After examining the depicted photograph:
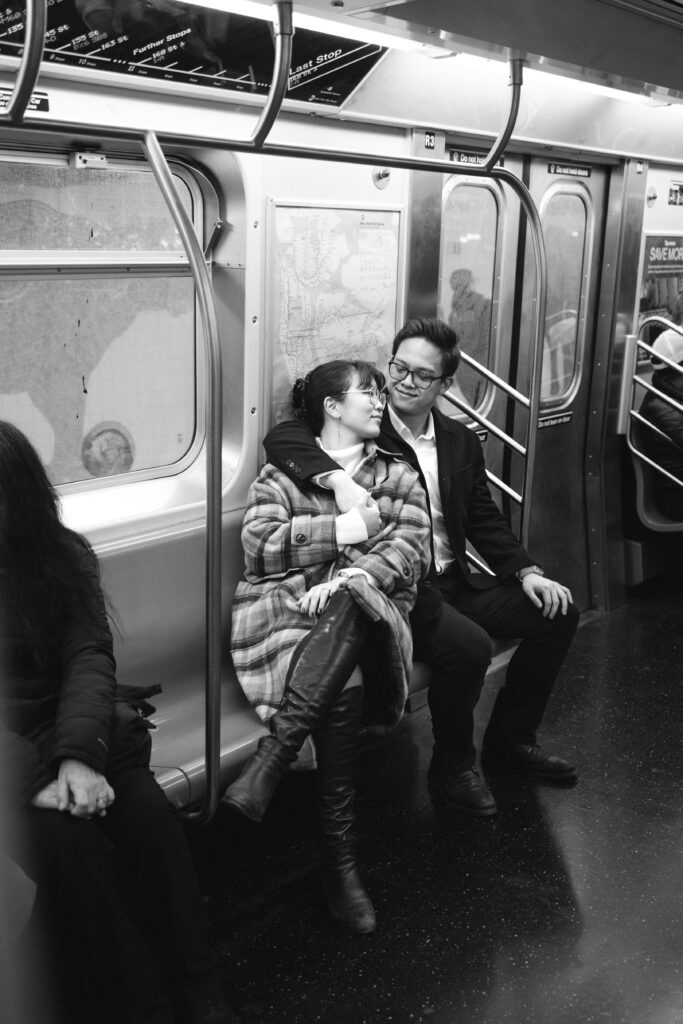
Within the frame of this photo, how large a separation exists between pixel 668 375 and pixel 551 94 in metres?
1.98

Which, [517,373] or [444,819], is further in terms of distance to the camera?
[517,373]

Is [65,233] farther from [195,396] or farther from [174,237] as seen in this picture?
[195,396]

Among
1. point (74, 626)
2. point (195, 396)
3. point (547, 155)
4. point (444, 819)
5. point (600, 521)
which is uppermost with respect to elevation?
point (547, 155)

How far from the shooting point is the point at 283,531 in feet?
10.8

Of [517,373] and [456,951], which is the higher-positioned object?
[517,373]

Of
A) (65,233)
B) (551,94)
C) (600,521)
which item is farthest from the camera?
(600,521)

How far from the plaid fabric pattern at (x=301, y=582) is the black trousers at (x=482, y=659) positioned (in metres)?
0.21

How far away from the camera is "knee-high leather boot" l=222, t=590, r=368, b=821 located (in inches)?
113

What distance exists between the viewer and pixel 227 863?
10.9 ft

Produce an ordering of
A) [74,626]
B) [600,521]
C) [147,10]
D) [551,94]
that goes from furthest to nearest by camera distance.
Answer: [600,521] < [551,94] < [147,10] < [74,626]

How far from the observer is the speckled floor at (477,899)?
8.95ft

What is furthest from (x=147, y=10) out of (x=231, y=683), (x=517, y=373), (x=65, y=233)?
(x=517, y=373)

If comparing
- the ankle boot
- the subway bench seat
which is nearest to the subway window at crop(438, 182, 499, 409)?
the subway bench seat

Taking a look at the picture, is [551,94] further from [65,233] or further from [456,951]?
[456,951]
